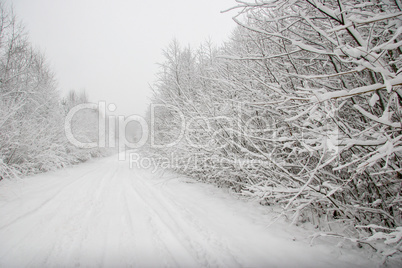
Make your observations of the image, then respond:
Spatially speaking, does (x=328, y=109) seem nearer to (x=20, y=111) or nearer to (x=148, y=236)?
(x=148, y=236)

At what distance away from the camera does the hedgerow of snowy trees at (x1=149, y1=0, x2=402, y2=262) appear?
142 cm

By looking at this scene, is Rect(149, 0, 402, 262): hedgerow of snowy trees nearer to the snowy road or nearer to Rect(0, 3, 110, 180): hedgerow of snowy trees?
the snowy road

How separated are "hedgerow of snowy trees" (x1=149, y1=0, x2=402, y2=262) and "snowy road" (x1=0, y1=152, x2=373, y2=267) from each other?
581 millimetres

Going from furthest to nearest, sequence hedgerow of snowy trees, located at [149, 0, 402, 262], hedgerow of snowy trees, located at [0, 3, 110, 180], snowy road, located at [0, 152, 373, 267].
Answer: hedgerow of snowy trees, located at [0, 3, 110, 180]
snowy road, located at [0, 152, 373, 267]
hedgerow of snowy trees, located at [149, 0, 402, 262]

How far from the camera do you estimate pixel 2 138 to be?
7.14 meters

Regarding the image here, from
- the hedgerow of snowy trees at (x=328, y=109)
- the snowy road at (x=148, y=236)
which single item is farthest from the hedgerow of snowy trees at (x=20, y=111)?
the hedgerow of snowy trees at (x=328, y=109)

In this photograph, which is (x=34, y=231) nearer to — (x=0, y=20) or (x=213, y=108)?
(x=213, y=108)

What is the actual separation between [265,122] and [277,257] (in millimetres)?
2638

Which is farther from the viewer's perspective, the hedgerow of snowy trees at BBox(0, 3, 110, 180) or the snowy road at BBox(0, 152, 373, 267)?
the hedgerow of snowy trees at BBox(0, 3, 110, 180)

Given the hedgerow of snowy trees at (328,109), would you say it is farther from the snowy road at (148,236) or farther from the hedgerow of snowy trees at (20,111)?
the hedgerow of snowy trees at (20,111)

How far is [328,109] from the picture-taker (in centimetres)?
176

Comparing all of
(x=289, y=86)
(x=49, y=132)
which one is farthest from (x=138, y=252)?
(x=49, y=132)

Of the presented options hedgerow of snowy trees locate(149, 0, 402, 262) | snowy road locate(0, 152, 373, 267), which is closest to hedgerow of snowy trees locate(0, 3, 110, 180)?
snowy road locate(0, 152, 373, 267)

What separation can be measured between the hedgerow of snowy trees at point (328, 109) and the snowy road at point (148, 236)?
1.91 feet
